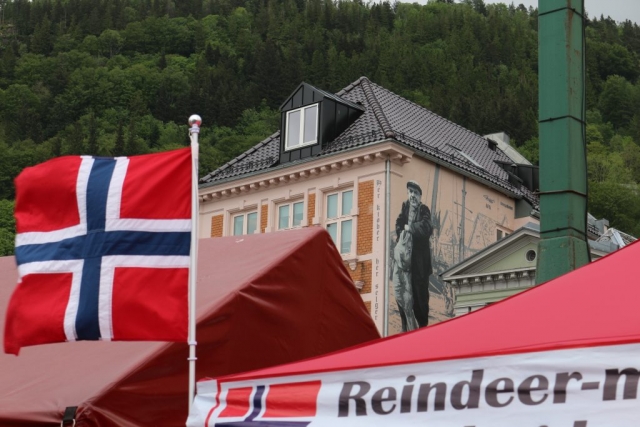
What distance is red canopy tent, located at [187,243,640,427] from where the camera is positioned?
4219mm

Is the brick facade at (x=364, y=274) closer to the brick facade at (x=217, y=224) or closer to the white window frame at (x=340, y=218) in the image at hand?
the white window frame at (x=340, y=218)

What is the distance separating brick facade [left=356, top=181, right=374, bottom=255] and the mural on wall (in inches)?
26.9

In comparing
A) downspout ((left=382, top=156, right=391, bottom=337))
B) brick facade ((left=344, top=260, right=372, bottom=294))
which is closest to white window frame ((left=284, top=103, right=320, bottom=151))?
downspout ((left=382, top=156, right=391, bottom=337))

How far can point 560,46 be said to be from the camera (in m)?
7.02

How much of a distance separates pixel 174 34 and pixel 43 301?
11535cm

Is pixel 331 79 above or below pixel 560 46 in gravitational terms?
above

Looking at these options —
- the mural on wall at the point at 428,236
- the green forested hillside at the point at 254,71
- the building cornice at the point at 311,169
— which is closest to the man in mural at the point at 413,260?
the mural on wall at the point at 428,236

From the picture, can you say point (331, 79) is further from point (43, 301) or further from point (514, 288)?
point (43, 301)

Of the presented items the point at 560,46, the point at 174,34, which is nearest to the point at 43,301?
the point at 560,46

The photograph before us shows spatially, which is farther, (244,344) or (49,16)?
(49,16)

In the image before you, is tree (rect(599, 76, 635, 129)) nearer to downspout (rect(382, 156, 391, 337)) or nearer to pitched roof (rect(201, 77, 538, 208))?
pitched roof (rect(201, 77, 538, 208))

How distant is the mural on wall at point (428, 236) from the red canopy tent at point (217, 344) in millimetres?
25559

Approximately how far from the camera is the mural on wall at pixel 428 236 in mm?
33938

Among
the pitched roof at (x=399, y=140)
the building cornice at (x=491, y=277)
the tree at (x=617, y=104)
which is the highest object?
the tree at (x=617, y=104)
